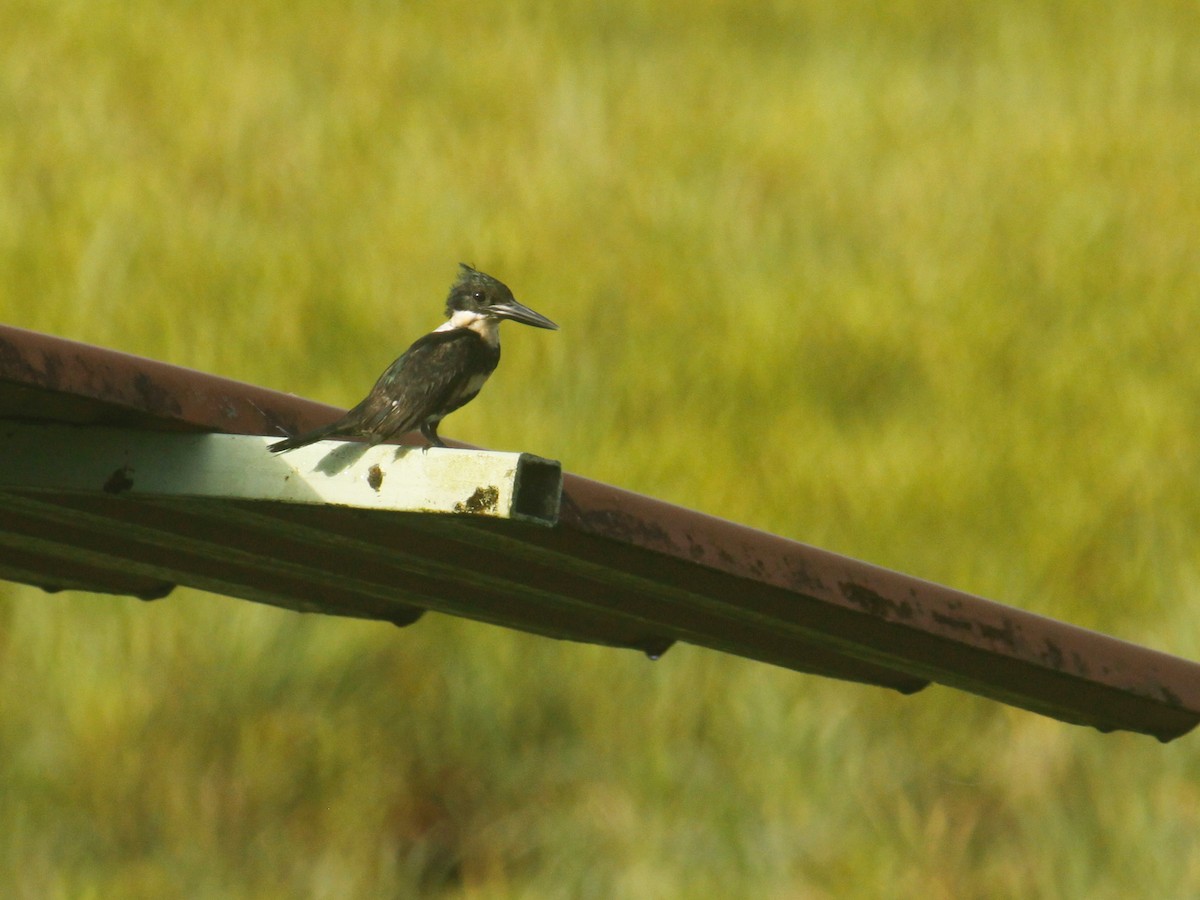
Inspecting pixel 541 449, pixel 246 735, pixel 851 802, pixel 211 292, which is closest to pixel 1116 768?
pixel 851 802

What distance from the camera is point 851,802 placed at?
20.5 feet

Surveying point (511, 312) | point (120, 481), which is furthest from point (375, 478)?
point (511, 312)

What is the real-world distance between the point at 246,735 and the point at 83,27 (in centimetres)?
675

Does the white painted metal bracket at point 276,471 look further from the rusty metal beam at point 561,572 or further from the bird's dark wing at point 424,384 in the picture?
the bird's dark wing at point 424,384

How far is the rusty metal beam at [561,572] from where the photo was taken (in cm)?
189

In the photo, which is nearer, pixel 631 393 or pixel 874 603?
pixel 874 603

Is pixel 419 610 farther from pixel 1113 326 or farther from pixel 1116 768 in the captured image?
pixel 1113 326

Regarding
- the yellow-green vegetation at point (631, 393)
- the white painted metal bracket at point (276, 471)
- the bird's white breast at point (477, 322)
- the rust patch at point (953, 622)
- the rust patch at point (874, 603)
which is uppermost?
the white painted metal bracket at point (276, 471)

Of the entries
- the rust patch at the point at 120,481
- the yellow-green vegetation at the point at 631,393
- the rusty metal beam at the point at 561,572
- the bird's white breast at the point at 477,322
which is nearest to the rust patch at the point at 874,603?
the rusty metal beam at the point at 561,572

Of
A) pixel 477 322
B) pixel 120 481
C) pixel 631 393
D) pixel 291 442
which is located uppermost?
pixel 291 442

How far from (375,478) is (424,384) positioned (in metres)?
0.80

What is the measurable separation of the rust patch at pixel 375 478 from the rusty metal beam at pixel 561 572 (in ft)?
0.29

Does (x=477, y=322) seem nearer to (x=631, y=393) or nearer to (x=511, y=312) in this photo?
(x=511, y=312)

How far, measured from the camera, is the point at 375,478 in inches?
68.2
